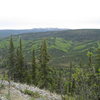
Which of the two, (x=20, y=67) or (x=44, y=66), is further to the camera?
(x=20, y=67)

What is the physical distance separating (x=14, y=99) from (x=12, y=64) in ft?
84.6

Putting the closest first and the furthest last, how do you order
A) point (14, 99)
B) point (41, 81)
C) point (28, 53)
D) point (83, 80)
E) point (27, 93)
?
1. point (83, 80)
2. point (14, 99)
3. point (27, 93)
4. point (41, 81)
5. point (28, 53)

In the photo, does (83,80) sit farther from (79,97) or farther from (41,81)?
(41,81)

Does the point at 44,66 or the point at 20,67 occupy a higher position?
the point at 44,66

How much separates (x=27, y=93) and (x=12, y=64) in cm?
2439

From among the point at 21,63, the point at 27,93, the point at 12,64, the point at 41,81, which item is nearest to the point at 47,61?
the point at 41,81

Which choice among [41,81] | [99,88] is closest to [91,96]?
[99,88]

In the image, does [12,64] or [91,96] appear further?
[12,64]

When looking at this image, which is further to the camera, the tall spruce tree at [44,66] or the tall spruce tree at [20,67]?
the tall spruce tree at [20,67]

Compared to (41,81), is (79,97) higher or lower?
higher

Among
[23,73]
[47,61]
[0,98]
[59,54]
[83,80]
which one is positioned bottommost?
[59,54]

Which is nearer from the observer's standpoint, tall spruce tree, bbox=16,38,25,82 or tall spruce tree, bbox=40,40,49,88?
tall spruce tree, bbox=40,40,49,88

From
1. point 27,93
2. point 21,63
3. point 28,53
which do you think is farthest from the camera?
point 28,53

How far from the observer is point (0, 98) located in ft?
25.1
